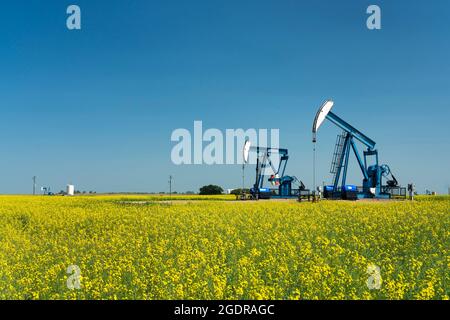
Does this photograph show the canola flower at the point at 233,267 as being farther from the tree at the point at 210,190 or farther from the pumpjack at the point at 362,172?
the tree at the point at 210,190

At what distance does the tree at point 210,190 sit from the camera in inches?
3351

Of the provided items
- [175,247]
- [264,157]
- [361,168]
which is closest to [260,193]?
[264,157]

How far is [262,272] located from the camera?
905 centimetres

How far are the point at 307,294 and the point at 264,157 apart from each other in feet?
153

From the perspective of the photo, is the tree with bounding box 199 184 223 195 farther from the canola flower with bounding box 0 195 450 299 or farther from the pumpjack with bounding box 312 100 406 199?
the canola flower with bounding box 0 195 450 299

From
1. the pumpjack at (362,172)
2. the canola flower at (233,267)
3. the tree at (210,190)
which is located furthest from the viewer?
the tree at (210,190)

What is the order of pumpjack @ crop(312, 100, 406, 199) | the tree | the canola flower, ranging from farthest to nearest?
the tree < pumpjack @ crop(312, 100, 406, 199) < the canola flower

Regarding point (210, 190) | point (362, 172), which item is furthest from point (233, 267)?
point (210, 190)

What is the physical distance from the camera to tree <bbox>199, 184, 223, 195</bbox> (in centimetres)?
8512

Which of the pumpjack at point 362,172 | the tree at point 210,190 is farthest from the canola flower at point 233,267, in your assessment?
the tree at point 210,190

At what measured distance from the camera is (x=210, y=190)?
3354 inches

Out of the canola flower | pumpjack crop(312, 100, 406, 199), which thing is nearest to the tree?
pumpjack crop(312, 100, 406, 199)
